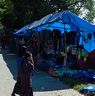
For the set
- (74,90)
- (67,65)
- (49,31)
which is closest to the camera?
(74,90)

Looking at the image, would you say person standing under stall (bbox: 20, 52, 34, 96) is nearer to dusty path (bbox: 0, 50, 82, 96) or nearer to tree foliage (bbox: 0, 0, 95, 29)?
dusty path (bbox: 0, 50, 82, 96)

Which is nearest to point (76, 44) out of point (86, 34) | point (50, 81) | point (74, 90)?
point (86, 34)

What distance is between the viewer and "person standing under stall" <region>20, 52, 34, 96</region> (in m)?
9.88

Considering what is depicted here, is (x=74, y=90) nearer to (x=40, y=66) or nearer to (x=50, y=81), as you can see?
(x=50, y=81)

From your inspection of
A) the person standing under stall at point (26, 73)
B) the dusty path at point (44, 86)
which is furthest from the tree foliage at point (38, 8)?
the person standing under stall at point (26, 73)

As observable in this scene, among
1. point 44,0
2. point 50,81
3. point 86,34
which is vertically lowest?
point 50,81

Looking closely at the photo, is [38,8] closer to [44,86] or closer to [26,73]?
[44,86]

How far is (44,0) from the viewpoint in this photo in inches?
1641

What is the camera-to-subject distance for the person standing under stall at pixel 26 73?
9.88 metres

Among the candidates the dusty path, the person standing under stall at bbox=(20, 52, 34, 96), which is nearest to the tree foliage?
the dusty path

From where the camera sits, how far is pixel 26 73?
32.6ft

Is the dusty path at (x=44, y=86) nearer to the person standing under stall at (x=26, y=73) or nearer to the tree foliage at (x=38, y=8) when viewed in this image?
the person standing under stall at (x=26, y=73)

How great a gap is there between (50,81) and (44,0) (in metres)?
27.1

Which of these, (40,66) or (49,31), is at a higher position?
(49,31)
